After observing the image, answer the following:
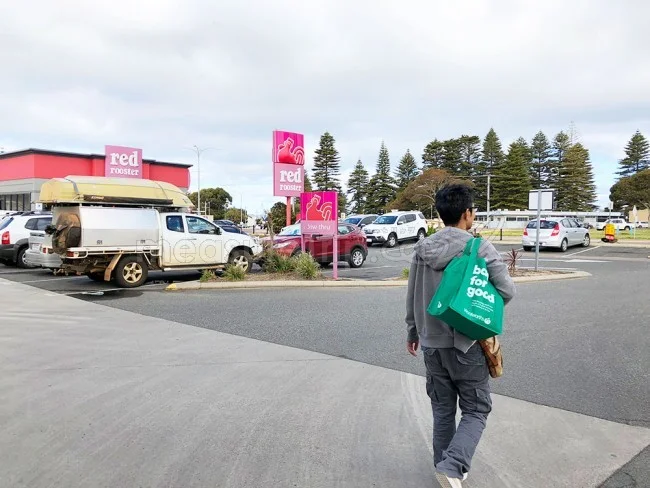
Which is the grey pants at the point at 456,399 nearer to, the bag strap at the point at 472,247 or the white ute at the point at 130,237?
the bag strap at the point at 472,247

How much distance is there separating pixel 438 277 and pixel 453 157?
270 ft

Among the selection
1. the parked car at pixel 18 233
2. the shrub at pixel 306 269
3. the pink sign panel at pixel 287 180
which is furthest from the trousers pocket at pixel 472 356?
the parked car at pixel 18 233

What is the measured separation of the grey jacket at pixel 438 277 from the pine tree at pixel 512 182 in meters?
79.0

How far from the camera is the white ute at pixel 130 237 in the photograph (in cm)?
1159

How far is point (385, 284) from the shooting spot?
492 inches

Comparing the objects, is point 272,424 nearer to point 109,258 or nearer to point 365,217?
point 109,258

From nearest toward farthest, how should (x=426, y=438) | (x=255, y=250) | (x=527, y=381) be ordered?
1. (x=426, y=438)
2. (x=527, y=381)
3. (x=255, y=250)

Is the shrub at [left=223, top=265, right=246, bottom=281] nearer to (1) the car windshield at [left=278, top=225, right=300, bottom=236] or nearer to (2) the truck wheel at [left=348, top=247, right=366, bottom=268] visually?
(1) the car windshield at [left=278, top=225, right=300, bottom=236]

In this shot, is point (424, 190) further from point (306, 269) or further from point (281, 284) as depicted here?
point (281, 284)

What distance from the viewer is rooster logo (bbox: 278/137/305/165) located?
19.2m

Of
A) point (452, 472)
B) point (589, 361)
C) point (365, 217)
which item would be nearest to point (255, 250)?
point (589, 361)

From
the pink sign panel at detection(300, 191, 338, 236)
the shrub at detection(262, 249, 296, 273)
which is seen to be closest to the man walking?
the pink sign panel at detection(300, 191, 338, 236)

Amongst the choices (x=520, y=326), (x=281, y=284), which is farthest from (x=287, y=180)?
(x=520, y=326)

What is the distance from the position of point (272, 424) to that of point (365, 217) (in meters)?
30.3
